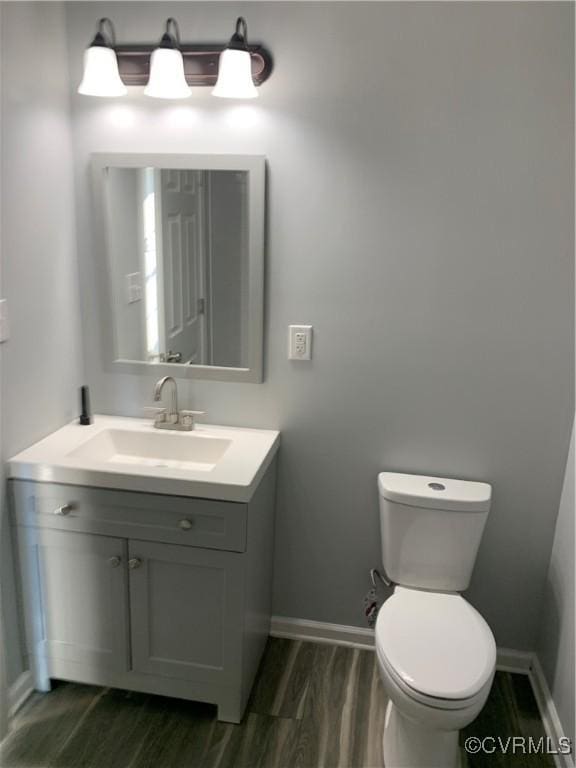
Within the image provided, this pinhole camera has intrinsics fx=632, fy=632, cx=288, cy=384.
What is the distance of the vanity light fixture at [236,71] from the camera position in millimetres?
1869

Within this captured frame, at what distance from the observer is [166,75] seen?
1.93 m

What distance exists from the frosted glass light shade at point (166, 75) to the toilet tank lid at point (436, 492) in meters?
1.41

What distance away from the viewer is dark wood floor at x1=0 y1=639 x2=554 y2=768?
1913mm

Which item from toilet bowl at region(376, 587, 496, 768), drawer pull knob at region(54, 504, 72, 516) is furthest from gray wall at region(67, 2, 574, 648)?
drawer pull knob at region(54, 504, 72, 516)

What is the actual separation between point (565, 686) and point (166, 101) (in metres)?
2.25

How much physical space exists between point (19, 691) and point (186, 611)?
0.65m

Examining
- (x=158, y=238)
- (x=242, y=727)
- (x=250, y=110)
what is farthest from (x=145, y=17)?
(x=242, y=727)

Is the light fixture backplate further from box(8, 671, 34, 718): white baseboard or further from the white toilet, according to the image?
box(8, 671, 34, 718): white baseboard

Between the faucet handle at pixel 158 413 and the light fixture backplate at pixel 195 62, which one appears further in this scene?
the faucet handle at pixel 158 413

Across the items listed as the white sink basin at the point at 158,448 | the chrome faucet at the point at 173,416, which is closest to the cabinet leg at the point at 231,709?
the white sink basin at the point at 158,448

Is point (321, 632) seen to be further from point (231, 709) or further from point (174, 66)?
point (174, 66)

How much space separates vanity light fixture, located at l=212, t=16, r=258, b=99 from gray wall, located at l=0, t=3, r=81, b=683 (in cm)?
56

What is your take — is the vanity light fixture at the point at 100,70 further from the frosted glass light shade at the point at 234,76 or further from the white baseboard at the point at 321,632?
the white baseboard at the point at 321,632

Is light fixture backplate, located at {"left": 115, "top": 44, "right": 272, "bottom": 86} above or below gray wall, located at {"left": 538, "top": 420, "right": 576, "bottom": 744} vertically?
above
